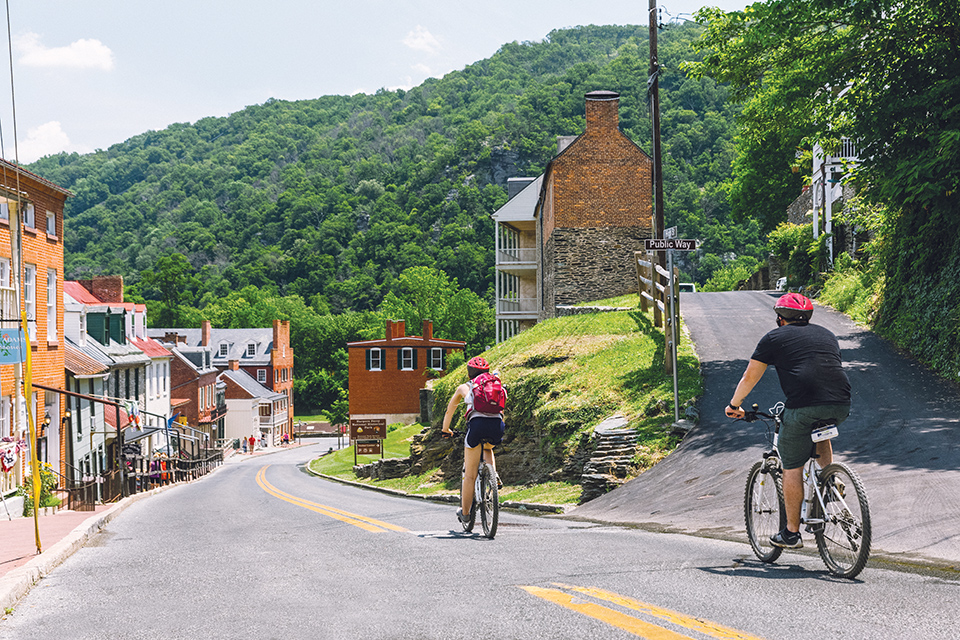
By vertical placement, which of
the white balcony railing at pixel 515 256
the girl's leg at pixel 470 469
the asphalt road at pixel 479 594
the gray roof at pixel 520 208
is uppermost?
the gray roof at pixel 520 208

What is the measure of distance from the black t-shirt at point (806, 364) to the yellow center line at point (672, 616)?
6.06ft

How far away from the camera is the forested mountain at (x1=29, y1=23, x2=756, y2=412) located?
112 m

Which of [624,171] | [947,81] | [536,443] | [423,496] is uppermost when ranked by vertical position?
[624,171]

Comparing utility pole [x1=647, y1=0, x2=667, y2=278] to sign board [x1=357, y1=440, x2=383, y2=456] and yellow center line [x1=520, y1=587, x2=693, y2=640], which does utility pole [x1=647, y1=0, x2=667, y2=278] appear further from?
sign board [x1=357, y1=440, x2=383, y2=456]

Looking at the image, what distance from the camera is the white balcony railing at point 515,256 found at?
161ft

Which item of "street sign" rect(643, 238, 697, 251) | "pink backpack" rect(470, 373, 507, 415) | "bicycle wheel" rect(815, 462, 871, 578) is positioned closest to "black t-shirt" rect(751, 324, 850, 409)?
"bicycle wheel" rect(815, 462, 871, 578)

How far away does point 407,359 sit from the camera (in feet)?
230

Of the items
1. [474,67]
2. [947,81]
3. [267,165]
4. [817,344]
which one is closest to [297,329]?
[267,165]

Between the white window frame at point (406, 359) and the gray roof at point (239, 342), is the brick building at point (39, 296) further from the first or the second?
the gray roof at point (239, 342)

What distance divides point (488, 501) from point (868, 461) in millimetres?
5132

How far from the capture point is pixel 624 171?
38.6 metres

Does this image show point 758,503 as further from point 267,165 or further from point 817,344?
point 267,165

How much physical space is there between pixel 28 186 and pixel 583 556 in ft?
82.2

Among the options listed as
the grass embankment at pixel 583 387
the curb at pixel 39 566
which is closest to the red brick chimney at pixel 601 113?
the grass embankment at pixel 583 387
